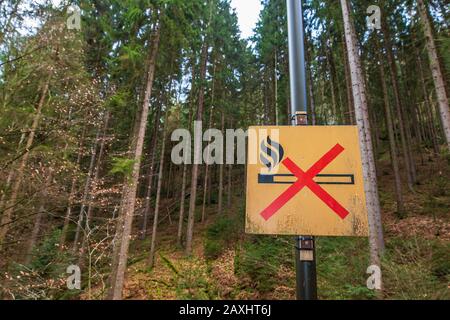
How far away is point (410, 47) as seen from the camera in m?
17.0

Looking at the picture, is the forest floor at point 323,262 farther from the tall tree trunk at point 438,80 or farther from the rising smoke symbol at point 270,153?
the rising smoke symbol at point 270,153

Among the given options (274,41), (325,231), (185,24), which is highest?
(274,41)

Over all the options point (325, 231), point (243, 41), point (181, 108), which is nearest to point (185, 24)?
point (181, 108)

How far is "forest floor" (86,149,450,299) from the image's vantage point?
6.45 meters

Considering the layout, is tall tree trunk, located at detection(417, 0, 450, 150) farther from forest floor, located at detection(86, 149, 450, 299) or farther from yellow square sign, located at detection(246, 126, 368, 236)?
yellow square sign, located at detection(246, 126, 368, 236)

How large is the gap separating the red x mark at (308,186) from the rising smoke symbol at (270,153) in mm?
61

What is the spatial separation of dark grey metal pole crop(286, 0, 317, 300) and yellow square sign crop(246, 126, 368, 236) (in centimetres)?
9

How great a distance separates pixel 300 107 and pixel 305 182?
566 millimetres

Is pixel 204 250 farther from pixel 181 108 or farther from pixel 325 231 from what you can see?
pixel 325 231

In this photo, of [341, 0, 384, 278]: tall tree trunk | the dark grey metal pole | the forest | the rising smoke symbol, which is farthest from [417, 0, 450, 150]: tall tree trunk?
the rising smoke symbol

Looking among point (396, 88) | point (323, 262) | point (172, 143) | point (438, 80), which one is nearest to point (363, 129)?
point (438, 80)

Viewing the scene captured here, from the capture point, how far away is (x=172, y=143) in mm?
23875
